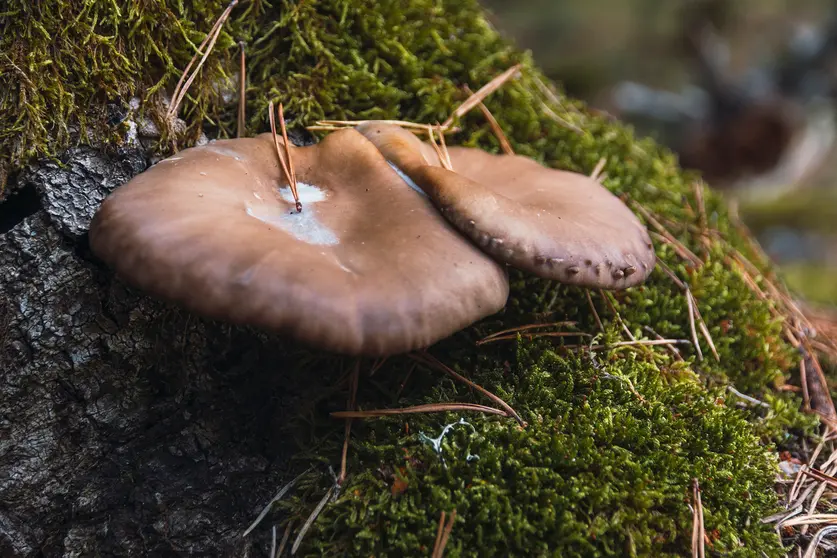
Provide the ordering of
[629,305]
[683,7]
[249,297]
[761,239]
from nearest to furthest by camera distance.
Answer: [249,297]
[629,305]
[761,239]
[683,7]

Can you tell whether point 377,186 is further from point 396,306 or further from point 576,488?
point 576,488

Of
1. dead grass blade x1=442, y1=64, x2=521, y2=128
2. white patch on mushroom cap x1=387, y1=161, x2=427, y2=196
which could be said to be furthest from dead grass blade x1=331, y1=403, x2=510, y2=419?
dead grass blade x1=442, y1=64, x2=521, y2=128

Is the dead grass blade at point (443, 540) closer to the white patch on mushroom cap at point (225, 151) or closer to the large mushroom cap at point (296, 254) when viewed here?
the large mushroom cap at point (296, 254)

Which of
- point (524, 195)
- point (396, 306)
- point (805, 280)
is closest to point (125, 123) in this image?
point (396, 306)

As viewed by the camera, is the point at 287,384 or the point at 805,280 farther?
the point at 805,280

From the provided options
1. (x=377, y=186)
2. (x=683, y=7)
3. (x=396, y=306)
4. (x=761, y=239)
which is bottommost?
(x=761, y=239)

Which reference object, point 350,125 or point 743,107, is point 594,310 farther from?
point 743,107

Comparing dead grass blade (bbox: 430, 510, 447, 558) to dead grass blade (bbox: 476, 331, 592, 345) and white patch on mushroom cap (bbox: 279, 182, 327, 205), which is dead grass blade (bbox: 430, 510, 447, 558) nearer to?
dead grass blade (bbox: 476, 331, 592, 345)
